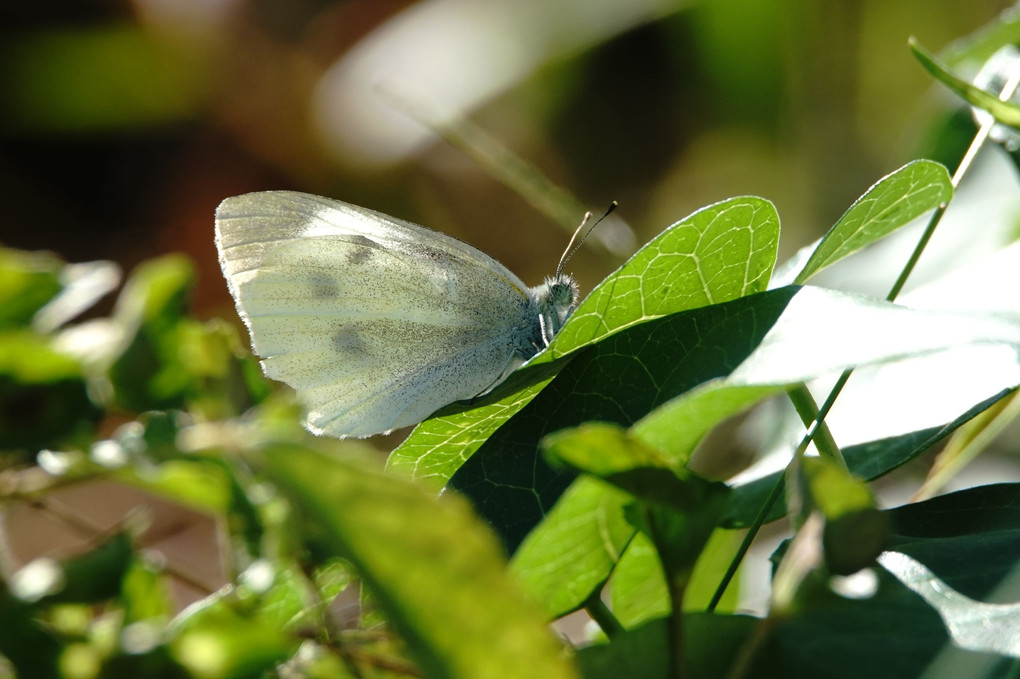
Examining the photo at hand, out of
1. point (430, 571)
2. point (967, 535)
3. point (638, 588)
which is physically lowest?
point (638, 588)

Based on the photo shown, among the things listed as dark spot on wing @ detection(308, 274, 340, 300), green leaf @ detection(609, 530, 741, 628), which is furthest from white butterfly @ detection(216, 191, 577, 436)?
green leaf @ detection(609, 530, 741, 628)

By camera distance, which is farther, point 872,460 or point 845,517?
point 872,460

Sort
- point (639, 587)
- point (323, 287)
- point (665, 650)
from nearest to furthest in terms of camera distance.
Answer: point (665, 650) < point (639, 587) < point (323, 287)

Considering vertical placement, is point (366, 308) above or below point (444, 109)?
below

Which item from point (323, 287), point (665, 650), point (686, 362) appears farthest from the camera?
point (323, 287)

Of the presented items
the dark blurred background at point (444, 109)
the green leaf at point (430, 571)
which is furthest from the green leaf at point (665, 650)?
the dark blurred background at point (444, 109)

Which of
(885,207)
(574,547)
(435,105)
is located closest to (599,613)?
(574,547)

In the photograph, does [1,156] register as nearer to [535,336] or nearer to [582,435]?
[535,336]

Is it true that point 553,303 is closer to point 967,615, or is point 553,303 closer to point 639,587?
point 639,587

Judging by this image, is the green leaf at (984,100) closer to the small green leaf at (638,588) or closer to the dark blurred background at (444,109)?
the small green leaf at (638,588)
